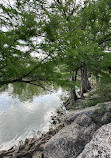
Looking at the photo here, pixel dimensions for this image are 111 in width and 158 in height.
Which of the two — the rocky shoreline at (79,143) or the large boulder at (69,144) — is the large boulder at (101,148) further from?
the large boulder at (69,144)

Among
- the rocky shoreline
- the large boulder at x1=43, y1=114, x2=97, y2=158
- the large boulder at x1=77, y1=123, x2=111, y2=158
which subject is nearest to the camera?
the large boulder at x1=77, y1=123, x2=111, y2=158

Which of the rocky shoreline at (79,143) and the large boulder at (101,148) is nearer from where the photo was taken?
the large boulder at (101,148)

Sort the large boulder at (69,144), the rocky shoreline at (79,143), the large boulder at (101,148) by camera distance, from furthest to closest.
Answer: the large boulder at (69,144), the rocky shoreline at (79,143), the large boulder at (101,148)

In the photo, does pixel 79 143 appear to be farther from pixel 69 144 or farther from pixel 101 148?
pixel 101 148

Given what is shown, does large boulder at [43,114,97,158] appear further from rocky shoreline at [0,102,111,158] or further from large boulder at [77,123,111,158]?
large boulder at [77,123,111,158]

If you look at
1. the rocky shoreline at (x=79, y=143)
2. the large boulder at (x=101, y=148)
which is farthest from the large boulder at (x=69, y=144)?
the large boulder at (x=101, y=148)

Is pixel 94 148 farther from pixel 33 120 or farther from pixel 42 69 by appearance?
pixel 33 120

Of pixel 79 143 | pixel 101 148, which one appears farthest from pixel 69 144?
pixel 101 148

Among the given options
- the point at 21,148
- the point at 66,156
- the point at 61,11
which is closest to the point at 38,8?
the point at 61,11

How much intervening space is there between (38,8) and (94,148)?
21.5 feet

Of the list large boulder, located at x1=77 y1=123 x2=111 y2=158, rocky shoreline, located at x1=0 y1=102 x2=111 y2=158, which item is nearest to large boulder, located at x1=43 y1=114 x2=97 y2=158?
rocky shoreline, located at x1=0 y1=102 x2=111 y2=158

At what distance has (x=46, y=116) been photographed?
286 inches

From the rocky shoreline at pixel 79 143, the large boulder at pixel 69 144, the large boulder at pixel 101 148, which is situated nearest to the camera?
the large boulder at pixel 101 148

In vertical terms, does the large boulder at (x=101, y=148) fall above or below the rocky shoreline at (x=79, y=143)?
above
